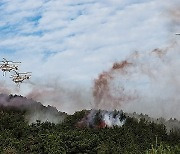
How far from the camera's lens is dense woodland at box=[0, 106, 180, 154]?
87500 millimetres

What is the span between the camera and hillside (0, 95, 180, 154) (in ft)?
290

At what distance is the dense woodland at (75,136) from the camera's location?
287 ft

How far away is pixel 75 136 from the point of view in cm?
9688

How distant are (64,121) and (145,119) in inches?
909

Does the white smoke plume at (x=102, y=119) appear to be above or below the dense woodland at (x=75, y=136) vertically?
below

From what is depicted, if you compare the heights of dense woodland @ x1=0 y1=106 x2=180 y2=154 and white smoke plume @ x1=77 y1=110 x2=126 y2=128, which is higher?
dense woodland @ x1=0 y1=106 x2=180 y2=154

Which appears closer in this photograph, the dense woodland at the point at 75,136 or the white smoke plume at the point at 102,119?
the dense woodland at the point at 75,136

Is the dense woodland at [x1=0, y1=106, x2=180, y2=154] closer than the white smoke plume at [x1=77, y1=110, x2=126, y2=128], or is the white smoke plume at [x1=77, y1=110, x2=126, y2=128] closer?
the dense woodland at [x1=0, y1=106, x2=180, y2=154]

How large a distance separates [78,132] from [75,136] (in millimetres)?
7264

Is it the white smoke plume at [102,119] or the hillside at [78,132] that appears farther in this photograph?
the white smoke plume at [102,119]

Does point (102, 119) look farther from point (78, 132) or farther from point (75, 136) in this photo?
point (75, 136)

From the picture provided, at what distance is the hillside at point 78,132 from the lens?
88500 millimetres

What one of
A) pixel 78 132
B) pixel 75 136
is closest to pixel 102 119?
pixel 78 132

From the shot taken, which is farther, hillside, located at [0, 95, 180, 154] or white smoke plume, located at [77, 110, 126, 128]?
white smoke plume, located at [77, 110, 126, 128]
